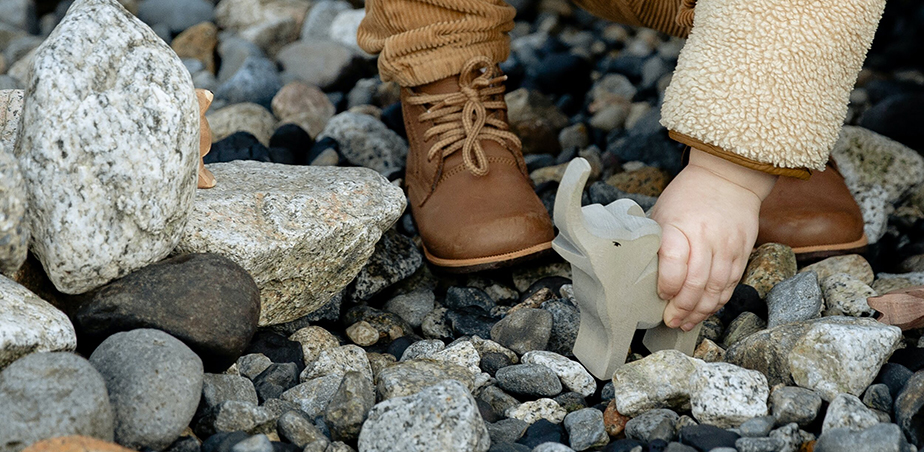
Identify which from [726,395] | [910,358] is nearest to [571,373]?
[726,395]

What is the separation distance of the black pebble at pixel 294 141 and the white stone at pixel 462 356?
4.28 ft

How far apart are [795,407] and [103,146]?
1.20m

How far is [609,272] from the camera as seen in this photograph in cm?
150

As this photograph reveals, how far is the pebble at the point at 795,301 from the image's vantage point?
1.73 metres

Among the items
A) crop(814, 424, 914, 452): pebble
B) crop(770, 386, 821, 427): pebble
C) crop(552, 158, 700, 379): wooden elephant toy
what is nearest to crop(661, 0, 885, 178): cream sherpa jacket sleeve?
crop(552, 158, 700, 379): wooden elephant toy

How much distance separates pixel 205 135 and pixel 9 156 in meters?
0.49

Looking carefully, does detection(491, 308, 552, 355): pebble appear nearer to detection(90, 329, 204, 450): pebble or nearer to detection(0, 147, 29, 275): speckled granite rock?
detection(90, 329, 204, 450): pebble

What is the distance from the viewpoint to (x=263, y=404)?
147 centimetres

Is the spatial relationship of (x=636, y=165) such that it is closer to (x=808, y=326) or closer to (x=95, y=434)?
(x=808, y=326)

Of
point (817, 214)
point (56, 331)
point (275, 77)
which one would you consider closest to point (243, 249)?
point (56, 331)

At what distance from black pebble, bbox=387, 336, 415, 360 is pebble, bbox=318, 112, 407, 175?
92 cm

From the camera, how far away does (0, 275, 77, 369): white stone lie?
48.5 inches

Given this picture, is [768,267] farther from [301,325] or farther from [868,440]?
[301,325]

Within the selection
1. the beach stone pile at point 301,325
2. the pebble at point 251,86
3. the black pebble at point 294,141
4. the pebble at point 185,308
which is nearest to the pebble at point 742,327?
the beach stone pile at point 301,325
